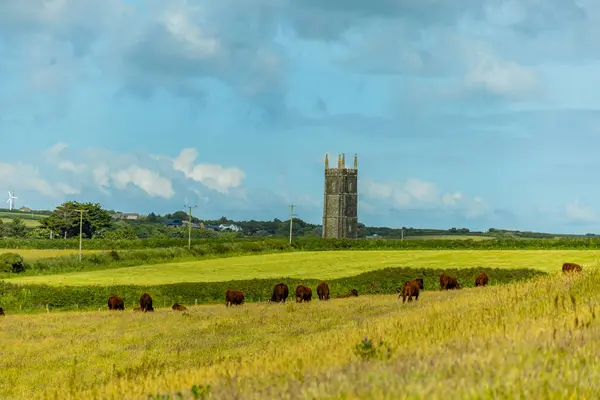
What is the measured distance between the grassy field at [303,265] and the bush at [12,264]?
7.41 meters

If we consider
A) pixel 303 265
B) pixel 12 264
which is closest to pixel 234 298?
pixel 303 265

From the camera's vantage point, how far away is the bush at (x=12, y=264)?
288ft

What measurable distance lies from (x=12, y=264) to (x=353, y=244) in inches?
1992

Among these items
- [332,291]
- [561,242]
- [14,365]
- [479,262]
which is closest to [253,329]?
[14,365]

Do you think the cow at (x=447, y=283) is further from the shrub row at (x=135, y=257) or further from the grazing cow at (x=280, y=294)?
the shrub row at (x=135, y=257)

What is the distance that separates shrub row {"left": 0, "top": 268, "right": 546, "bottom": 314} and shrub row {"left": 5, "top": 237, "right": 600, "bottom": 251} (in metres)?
35.7

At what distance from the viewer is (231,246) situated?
105 metres

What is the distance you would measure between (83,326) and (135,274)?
150 ft

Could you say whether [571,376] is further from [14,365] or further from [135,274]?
[135,274]

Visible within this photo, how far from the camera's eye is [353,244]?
112875 millimetres

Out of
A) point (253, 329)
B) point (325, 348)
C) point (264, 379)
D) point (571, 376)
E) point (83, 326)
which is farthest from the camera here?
point (83, 326)

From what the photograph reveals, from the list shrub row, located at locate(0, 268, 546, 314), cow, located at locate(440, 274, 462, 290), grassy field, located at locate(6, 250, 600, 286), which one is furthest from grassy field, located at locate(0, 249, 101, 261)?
cow, located at locate(440, 274, 462, 290)

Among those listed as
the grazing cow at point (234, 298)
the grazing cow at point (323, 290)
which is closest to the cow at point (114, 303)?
the grazing cow at point (234, 298)

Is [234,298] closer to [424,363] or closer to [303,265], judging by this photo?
[303,265]
